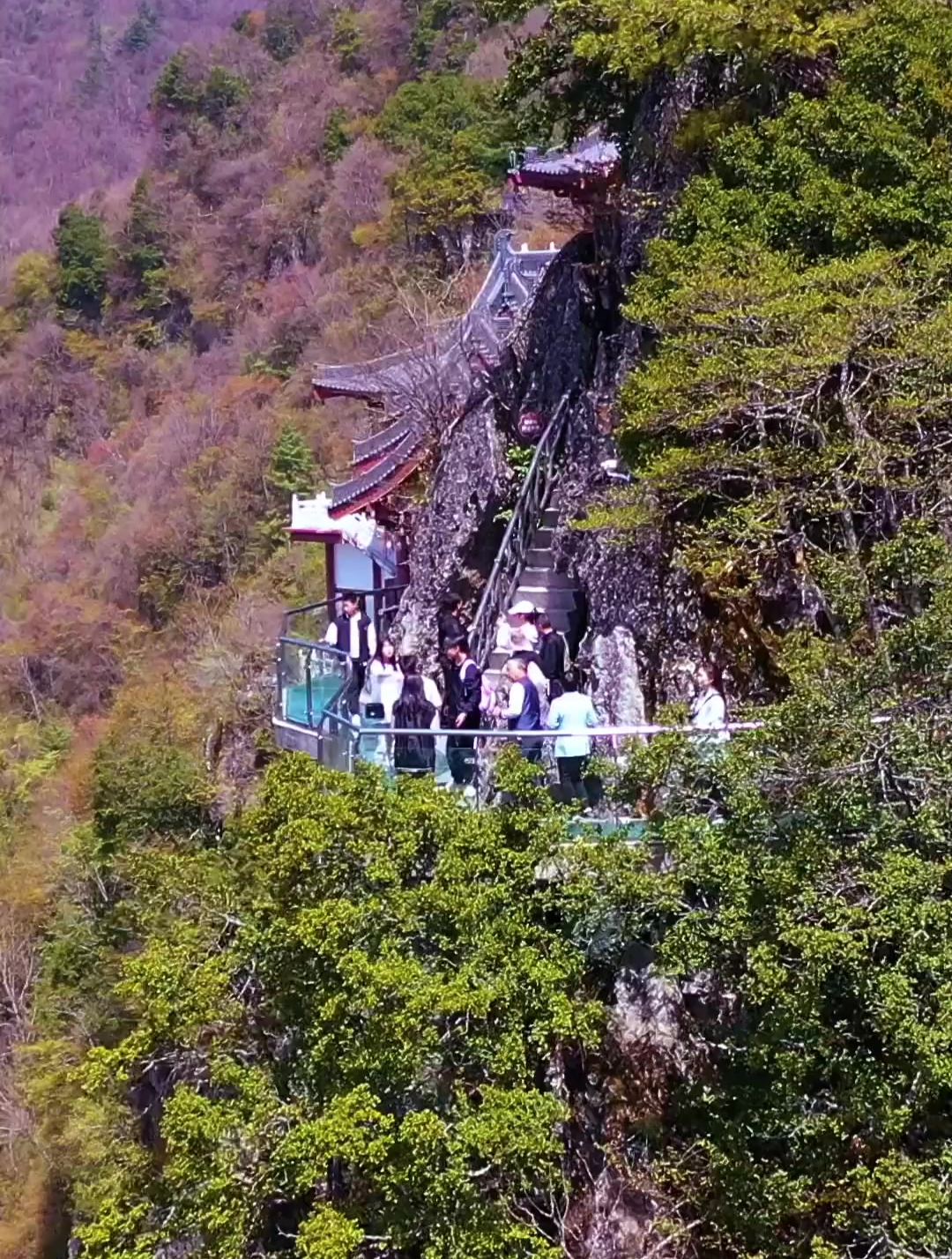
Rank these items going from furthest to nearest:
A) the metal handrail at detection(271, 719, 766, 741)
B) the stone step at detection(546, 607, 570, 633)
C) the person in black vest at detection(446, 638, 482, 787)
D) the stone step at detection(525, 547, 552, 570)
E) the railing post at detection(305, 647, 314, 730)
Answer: the stone step at detection(525, 547, 552, 570), the stone step at detection(546, 607, 570, 633), the railing post at detection(305, 647, 314, 730), the person in black vest at detection(446, 638, 482, 787), the metal handrail at detection(271, 719, 766, 741)

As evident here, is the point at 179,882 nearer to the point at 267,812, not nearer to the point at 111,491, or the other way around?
the point at 267,812

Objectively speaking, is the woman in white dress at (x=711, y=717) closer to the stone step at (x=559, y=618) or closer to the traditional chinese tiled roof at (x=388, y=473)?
the stone step at (x=559, y=618)

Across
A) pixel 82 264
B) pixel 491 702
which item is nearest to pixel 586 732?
pixel 491 702

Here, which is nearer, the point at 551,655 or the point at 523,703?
the point at 523,703

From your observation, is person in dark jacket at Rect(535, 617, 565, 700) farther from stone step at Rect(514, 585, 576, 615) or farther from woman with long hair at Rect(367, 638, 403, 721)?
stone step at Rect(514, 585, 576, 615)

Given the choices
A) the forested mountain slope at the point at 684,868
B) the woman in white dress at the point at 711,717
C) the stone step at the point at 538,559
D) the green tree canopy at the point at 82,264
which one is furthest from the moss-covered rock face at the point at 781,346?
the green tree canopy at the point at 82,264

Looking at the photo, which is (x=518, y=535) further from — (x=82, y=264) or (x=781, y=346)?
(x=82, y=264)

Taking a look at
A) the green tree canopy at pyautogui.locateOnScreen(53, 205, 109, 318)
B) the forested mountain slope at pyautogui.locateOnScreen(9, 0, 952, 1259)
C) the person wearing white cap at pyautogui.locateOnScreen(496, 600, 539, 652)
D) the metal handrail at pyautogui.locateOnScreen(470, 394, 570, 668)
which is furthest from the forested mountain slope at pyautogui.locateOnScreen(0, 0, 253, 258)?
the forested mountain slope at pyautogui.locateOnScreen(9, 0, 952, 1259)

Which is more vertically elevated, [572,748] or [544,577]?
[544,577]
